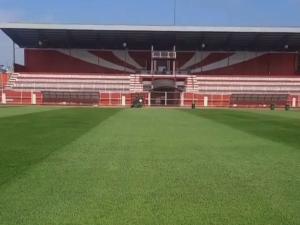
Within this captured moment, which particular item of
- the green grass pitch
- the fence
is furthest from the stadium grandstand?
the green grass pitch

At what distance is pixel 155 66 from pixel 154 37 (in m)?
4.57

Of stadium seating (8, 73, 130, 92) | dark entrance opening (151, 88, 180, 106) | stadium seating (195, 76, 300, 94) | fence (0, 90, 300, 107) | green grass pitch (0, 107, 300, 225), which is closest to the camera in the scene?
green grass pitch (0, 107, 300, 225)

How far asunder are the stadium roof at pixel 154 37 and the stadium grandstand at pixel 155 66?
0.13 m

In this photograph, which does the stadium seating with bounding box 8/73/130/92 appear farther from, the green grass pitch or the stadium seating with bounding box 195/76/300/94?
the green grass pitch

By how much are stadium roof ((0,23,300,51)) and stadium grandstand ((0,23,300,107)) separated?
0.42 ft

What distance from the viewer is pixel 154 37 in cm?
7519

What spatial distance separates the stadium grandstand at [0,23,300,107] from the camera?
2697 inches

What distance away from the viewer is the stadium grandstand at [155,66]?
→ 6850 centimetres

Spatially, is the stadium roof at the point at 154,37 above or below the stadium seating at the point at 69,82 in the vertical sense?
above

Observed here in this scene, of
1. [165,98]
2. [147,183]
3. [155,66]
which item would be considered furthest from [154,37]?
[147,183]

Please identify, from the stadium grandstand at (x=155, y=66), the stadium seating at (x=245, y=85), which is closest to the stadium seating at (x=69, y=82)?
the stadium grandstand at (x=155, y=66)

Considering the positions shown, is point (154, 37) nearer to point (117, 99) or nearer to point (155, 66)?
point (155, 66)

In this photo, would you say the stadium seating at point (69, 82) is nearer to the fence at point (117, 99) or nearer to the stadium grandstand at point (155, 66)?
the stadium grandstand at point (155, 66)

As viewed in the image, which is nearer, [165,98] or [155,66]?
[165,98]
